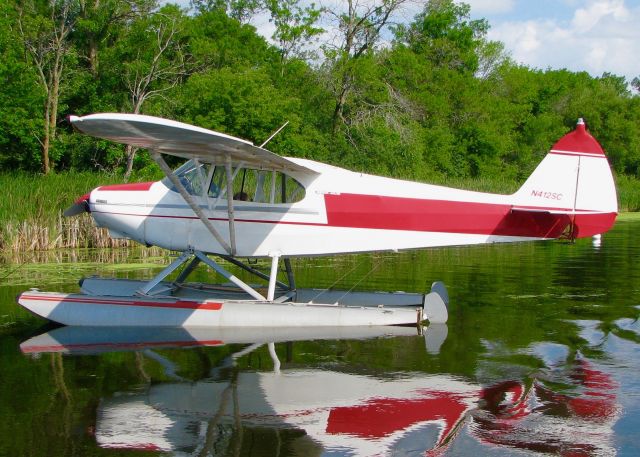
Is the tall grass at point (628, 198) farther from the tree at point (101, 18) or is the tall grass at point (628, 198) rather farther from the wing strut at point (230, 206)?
the wing strut at point (230, 206)

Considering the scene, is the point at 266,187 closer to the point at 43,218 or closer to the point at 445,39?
the point at 43,218

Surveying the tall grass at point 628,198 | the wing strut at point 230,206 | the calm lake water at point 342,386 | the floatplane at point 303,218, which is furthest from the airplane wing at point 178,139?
the tall grass at point 628,198

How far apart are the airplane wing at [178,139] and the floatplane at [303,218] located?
4 cm

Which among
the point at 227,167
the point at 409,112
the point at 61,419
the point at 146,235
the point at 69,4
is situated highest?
the point at 69,4

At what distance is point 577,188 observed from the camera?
10.1m

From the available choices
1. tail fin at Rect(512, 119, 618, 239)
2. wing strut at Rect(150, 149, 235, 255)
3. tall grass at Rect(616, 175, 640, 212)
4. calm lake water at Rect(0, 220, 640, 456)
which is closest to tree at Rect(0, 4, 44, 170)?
calm lake water at Rect(0, 220, 640, 456)

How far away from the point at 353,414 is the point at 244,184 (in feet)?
16.8

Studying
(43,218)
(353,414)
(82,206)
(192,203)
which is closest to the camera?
(353,414)

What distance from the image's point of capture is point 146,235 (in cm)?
1094

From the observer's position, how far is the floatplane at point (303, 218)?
1002 cm

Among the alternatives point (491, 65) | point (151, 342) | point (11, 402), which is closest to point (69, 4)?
point (151, 342)

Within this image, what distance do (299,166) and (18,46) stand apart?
2356 cm

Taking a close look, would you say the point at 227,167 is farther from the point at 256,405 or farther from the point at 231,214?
the point at 256,405

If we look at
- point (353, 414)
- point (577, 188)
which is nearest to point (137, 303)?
point (353, 414)
